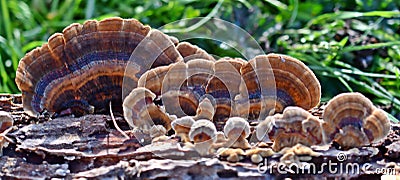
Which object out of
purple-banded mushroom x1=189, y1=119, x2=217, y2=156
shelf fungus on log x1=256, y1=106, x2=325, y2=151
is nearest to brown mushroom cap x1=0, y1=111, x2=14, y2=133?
purple-banded mushroom x1=189, y1=119, x2=217, y2=156

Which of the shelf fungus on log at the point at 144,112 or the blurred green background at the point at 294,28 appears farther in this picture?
the blurred green background at the point at 294,28

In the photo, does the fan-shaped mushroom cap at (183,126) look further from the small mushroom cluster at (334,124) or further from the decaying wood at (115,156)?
the small mushroom cluster at (334,124)

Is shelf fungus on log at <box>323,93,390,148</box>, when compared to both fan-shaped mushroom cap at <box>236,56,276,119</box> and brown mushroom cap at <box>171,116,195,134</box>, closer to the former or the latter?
fan-shaped mushroom cap at <box>236,56,276,119</box>

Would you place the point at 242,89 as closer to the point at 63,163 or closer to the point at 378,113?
the point at 378,113

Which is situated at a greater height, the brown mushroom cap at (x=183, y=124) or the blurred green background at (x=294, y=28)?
the blurred green background at (x=294, y=28)

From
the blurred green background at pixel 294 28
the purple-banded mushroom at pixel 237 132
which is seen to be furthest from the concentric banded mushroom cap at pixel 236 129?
the blurred green background at pixel 294 28

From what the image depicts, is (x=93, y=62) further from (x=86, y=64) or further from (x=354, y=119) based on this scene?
(x=354, y=119)

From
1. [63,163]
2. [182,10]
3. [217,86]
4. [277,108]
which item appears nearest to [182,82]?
[217,86]
